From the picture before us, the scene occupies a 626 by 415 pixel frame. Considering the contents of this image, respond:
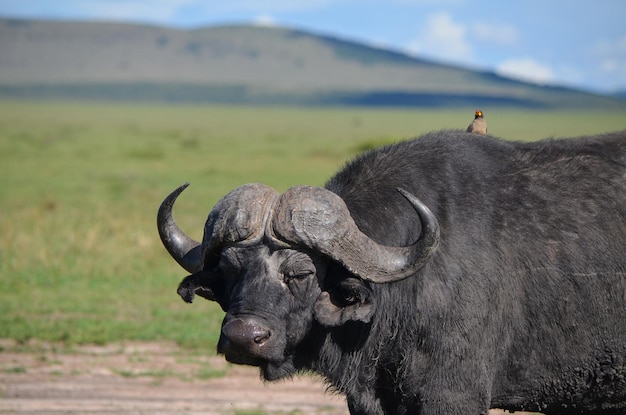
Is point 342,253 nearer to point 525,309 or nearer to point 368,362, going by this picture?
point 368,362

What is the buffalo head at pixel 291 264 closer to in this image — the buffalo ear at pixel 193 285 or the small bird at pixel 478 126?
the buffalo ear at pixel 193 285

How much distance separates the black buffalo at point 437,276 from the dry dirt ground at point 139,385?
8.53ft

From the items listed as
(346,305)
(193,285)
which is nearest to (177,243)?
(193,285)

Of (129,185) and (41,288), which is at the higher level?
(41,288)

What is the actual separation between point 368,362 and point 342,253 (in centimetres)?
81

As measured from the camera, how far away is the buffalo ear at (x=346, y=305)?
536 centimetres

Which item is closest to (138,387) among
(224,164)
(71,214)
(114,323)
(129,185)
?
(114,323)

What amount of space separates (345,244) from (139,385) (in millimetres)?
4235

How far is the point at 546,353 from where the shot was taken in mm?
5781

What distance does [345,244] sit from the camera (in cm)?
529

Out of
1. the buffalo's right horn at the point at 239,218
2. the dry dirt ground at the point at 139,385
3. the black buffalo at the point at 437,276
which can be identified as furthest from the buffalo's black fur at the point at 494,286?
the dry dirt ground at the point at 139,385

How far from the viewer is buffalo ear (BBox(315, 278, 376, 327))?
5355 millimetres

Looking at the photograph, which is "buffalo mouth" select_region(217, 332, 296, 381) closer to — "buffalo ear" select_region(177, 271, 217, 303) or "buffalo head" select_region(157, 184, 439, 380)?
"buffalo head" select_region(157, 184, 439, 380)

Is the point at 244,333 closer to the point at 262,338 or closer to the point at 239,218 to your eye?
the point at 262,338
